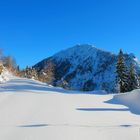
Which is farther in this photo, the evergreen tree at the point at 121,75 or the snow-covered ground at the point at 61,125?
the evergreen tree at the point at 121,75

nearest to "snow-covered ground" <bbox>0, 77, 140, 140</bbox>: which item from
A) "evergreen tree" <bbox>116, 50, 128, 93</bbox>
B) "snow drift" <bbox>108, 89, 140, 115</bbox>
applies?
"snow drift" <bbox>108, 89, 140, 115</bbox>

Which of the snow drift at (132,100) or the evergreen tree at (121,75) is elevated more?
the evergreen tree at (121,75)

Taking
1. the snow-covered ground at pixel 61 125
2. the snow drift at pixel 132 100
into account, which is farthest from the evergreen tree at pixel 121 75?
the snow-covered ground at pixel 61 125

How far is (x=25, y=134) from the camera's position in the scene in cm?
819

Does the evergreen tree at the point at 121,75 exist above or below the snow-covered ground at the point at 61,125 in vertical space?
above

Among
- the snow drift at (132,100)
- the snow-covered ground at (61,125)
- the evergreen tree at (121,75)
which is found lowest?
the snow-covered ground at (61,125)

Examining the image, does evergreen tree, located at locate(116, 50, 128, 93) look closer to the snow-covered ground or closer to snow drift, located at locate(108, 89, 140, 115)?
snow drift, located at locate(108, 89, 140, 115)

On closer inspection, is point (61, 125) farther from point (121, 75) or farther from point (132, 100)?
point (121, 75)

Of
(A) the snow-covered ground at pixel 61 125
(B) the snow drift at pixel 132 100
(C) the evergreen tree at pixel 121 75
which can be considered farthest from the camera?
(C) the evergreen tree at pixel 121 75

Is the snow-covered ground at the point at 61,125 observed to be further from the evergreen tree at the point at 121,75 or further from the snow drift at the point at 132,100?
the evergreen tree at the point at 121,75

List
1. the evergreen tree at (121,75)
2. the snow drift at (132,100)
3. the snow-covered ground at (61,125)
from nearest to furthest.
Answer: the snow-covered ground at (61,125) < the snow drift at (132,100) < the evergreen tree at (121,75)

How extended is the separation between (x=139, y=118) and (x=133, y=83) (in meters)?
46.3

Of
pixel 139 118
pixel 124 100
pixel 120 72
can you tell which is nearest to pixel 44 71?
pixel 120 72

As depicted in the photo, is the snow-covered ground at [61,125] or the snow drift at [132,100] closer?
the snow-covered ground at [61,125]
